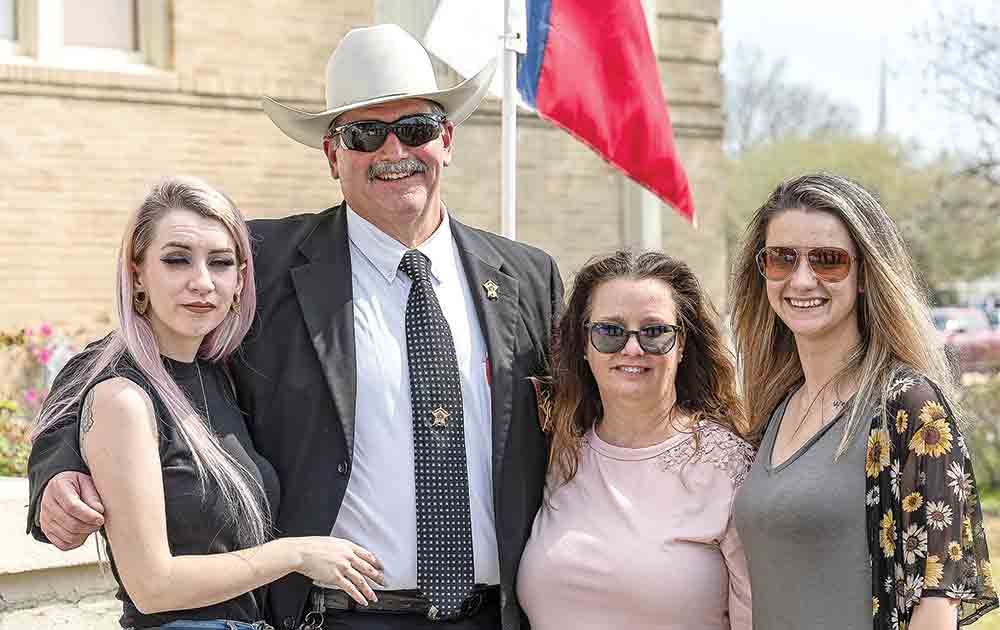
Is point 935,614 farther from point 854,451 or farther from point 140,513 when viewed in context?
point 140,513

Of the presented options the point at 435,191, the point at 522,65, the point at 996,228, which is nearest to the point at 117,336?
the point at 435,191

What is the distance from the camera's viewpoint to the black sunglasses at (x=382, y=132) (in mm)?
3869

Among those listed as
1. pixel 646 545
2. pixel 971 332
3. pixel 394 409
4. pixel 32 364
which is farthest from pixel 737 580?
pixel 971 332

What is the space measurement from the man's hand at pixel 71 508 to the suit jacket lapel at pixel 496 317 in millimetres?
1189

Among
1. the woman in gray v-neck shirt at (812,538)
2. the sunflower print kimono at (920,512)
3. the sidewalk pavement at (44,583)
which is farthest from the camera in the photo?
the sidewalk pavement at (44,583)

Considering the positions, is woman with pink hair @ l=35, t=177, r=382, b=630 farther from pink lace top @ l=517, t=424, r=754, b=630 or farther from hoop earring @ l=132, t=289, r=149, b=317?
pink lace top @ l=517, t=424, r=754, b=630

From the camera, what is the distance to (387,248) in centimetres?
388

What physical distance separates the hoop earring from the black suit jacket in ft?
1.34

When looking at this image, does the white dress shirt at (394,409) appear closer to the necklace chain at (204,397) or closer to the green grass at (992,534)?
the necklace chain at (204,397)

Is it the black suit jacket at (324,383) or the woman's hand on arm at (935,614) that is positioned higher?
the black suit jacket at (324,383)

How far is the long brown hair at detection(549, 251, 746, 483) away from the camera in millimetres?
3727

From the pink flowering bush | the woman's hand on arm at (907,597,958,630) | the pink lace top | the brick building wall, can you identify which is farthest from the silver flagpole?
the pink flowering bush

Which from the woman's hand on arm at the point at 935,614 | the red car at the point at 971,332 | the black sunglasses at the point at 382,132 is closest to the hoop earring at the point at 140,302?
the black sunglasses at the point at 382,132

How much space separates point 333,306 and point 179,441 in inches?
31.6
